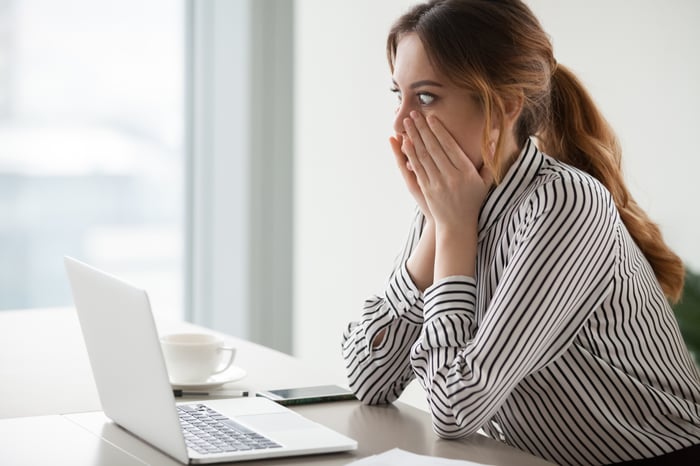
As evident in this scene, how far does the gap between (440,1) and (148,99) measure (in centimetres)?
221

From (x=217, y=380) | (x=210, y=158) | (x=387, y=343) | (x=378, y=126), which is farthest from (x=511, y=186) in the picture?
(x=210, y=158)

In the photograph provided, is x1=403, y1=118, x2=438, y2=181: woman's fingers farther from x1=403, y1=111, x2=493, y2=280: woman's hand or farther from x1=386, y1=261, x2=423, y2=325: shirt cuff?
x1=386, y1=261, x2=423, y2=325: shirt cuff

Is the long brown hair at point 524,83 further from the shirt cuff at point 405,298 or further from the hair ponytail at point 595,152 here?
the shirt cuff at point 405,298

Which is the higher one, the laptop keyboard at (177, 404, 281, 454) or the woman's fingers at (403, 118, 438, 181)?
the woman's fingers at (403, 118, 438, 181)

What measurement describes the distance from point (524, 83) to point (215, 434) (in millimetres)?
650

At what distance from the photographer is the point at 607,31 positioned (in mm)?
3010

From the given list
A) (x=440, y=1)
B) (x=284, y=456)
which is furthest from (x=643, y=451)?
(x=440, y=1)

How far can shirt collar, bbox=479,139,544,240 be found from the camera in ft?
4.59

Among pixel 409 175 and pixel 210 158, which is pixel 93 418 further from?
pixel 210 158

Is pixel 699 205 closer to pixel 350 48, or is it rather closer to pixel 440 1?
pixel 350 48

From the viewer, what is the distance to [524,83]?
4.58 feet

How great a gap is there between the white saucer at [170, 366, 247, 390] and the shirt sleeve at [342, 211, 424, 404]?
0.57 ft

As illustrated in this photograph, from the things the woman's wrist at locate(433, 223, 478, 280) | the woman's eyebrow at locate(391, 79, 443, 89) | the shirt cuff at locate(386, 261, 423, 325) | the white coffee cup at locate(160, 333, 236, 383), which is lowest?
the white coffee cup at locate(160, 333, 236, 383)

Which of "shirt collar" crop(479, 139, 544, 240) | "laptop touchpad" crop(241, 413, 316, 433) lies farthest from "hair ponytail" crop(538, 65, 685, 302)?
"laptop touchpad" crop(241, 413, 316, 433)
